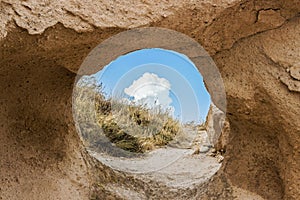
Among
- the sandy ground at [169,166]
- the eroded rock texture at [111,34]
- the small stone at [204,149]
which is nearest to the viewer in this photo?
the eroded rock texture at [111,34]

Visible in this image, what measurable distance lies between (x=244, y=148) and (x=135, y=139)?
2.15 ft

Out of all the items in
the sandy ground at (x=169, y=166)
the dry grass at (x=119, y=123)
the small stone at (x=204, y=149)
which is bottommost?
the sandy ground at (x=169, y=166)

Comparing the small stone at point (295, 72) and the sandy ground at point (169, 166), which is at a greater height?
the small stone at point (295, 72)

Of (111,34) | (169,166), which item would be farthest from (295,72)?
(169,166)

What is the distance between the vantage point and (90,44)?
1158mm

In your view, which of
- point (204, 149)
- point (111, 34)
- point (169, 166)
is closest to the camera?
point (111, 34)

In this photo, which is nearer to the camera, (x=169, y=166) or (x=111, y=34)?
(x=111, y=34)

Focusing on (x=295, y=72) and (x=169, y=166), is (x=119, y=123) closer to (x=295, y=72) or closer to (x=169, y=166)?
(x=169, y=166)

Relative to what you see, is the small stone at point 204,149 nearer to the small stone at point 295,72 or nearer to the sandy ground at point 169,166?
the sandy ground at point 169,166

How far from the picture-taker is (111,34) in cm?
111

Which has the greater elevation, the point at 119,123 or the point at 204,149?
the point at 119,123

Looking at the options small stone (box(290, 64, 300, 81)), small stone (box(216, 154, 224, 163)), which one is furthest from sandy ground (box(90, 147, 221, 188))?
small stone (box(290, 64, 300, 81))

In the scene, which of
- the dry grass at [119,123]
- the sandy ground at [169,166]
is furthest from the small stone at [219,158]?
the dry grass at [119,123]

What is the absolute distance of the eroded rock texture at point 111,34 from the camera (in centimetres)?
107
